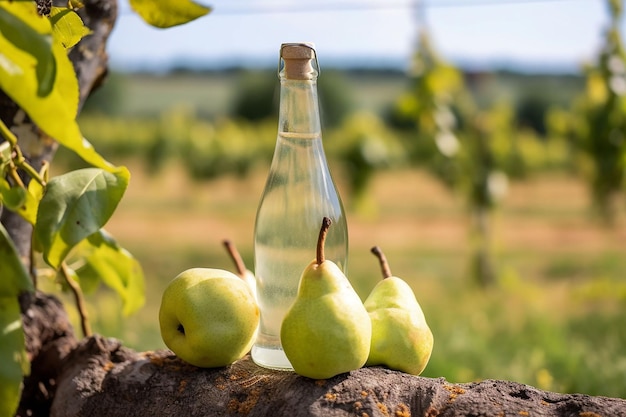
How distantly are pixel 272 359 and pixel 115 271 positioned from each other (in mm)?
538

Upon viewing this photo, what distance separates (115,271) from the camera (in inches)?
77.8

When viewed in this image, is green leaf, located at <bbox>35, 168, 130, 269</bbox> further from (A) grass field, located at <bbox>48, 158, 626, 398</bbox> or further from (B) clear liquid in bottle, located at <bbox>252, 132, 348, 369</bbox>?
(A) grass field, located at <bbox>48, 158, 626, 398</bbox>

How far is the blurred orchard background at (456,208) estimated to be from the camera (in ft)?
13.6

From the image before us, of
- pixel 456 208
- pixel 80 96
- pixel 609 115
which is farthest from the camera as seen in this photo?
pixel 456 208

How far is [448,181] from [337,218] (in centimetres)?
515

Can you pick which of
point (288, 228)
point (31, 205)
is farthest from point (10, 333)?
point (288, 228)

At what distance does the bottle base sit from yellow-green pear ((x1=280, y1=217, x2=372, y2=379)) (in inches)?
5.8

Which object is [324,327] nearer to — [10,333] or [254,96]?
[10,333]

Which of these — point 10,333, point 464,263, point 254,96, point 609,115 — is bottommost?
point 464,263

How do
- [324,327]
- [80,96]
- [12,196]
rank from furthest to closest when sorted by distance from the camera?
[80,96]
[324,327]
[12,196]

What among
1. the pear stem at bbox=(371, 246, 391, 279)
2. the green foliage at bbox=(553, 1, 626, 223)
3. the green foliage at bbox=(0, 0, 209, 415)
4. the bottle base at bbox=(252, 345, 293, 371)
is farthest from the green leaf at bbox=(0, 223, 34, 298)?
the green foliage at bbox=(553, 1, 626, 223)

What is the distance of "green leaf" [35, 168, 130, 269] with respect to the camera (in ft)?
4.58

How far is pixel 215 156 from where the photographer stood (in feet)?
42.5

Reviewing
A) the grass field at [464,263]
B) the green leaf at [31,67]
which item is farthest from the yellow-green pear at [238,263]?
the grass field at [464,263]
